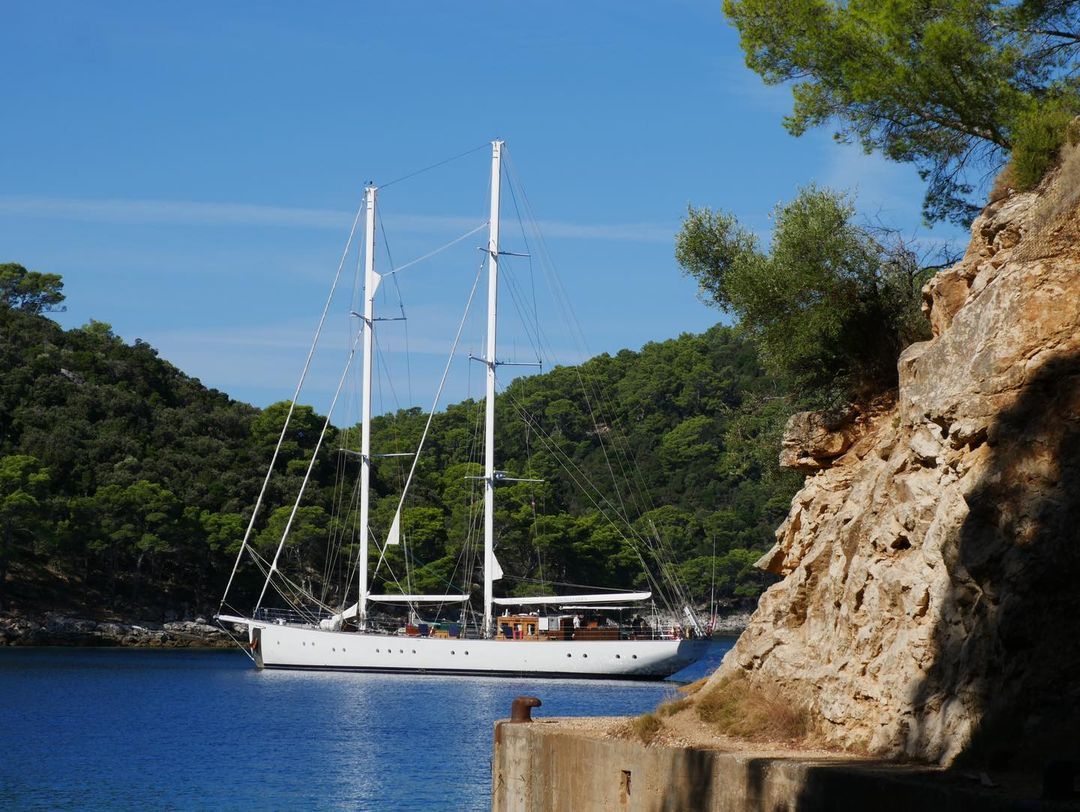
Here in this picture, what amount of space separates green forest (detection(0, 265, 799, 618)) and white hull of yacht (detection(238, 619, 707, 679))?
22.7 feet

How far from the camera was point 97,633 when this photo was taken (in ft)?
258

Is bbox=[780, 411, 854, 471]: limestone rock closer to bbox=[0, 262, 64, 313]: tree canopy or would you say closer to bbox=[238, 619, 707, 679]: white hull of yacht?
bbox=[238, 619, 707, 679]: white hull of yacht

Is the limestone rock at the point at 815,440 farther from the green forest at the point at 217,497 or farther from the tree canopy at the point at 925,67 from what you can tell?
the green forest at the point at 217,497

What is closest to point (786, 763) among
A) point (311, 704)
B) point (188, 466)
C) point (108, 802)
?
point (108, 802)

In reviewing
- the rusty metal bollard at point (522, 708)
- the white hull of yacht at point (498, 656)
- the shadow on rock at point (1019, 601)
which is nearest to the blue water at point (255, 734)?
the white hull of yacht at point (498, 656)

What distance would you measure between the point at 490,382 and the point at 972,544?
148ft

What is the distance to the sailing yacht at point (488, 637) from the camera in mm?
56688

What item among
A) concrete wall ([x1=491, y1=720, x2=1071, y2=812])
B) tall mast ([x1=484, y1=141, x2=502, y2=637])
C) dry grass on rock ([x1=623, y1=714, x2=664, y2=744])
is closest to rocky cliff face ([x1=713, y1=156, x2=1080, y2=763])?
concrete wall ([x1=491, y1=720, x2=1071, y2=812])

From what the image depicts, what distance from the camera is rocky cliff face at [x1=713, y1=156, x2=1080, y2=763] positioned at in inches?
423

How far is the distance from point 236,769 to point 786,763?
71.2 ft

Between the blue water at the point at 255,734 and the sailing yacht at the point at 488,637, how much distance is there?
0.88 metres

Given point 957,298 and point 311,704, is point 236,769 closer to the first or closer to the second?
point 311,704

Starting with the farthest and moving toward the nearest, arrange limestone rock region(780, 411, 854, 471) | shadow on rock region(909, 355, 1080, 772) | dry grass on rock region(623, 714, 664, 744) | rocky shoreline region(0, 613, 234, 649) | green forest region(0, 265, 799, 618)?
green forest region(0, 265, 799, 618), rocky shoreline region(0, 613, 234, 649), limestone rock region(780, 411, 854, 471), dry grass on rock region(623, 714, 664, 744), shadow on rock region(909, 355, 1080, 772)

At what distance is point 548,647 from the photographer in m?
57.3
